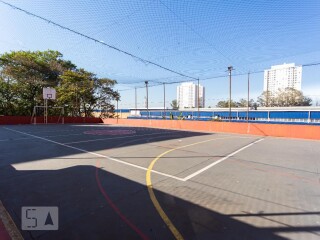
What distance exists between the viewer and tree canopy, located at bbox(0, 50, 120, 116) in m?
34.7

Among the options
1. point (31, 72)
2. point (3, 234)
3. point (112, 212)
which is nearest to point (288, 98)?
point (31, 72)

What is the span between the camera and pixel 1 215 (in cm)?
375

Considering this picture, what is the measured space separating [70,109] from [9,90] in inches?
412


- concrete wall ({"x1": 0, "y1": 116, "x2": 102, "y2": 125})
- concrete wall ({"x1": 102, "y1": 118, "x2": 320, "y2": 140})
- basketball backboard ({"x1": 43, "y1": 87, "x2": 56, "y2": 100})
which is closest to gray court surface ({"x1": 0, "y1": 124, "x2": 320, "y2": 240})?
concrete wall ({"x1": 102, "y1": 118, "x2": 320, "y2": 140})

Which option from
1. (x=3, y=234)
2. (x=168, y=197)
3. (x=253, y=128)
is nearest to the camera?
(x=3, y=234)

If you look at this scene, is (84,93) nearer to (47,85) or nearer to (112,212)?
(47,85)

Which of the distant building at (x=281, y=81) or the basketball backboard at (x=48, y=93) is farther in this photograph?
the distant building at (x=281, y=81)

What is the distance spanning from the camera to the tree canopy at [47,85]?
114ft

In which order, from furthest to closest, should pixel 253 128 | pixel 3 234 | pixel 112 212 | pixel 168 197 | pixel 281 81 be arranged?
pixel 281 81 → pixel 253 128 → pixel 168 197 → pixel 112 212 → pixel 3 234

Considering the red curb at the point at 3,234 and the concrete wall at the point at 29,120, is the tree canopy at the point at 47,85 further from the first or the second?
the red curb at the point at 3,234

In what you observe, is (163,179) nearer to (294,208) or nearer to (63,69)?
(294,208)

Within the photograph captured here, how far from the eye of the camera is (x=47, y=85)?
132ft

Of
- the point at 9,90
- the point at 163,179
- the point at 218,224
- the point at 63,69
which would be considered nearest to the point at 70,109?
the point at 63,69

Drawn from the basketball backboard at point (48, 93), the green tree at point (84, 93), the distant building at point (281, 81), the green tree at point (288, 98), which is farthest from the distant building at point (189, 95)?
the basketball backboard at point (48, 93)
